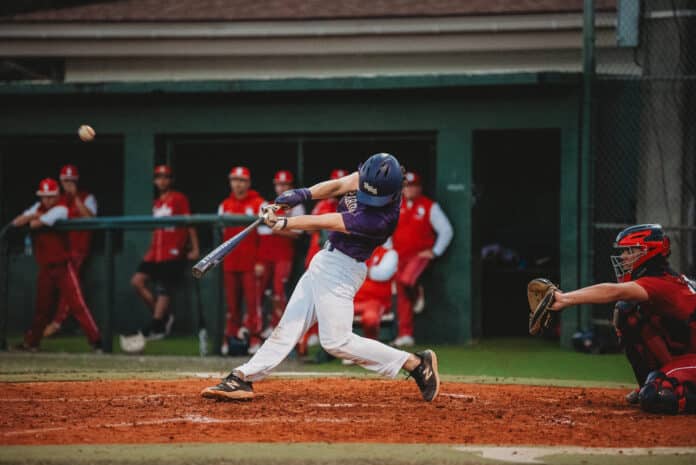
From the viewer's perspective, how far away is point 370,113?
13.0 m

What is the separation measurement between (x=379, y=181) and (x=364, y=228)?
309mm

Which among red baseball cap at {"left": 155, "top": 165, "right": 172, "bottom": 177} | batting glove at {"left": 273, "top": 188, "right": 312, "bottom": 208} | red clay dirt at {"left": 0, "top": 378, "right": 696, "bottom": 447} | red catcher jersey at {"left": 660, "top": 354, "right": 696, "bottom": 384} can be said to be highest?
red baseball cap at {"left": 155, "top": 165, "right": 172, "bottom": 177}

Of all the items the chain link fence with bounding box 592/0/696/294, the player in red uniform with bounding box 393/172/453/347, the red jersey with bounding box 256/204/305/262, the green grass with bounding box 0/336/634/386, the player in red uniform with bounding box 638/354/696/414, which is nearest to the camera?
the player in red uniform with bounding box 638/354/696/414

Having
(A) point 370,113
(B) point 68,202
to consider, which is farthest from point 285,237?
(B) point 68,202

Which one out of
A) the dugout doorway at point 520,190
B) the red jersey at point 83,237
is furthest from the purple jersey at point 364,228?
the dugout doorway at point 520,190

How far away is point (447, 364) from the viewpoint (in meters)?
10.5

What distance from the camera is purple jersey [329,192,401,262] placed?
6.85 meters

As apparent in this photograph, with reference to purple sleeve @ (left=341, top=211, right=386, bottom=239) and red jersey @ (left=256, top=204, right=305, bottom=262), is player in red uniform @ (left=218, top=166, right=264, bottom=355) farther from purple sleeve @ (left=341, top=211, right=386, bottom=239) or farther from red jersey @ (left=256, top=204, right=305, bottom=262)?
purple sleeve @ (left=341, top=211, right=386, bottom=239)

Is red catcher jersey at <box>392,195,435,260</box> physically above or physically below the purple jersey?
above

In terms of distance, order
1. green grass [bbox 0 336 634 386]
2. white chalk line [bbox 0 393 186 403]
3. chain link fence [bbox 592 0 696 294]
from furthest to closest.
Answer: chain link fence [bbox 592 0 696 294] → green grass [bbox 0 336 634 386] → white chalk line [bbox 0 393 186 403]

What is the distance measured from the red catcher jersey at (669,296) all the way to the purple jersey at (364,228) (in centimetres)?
156

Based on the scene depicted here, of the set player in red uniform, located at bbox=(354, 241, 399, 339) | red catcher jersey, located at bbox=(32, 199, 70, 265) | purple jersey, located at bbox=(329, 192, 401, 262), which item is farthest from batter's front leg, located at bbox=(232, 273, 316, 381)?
red catcher jersey, located at bbox=(32, 199, 70, 265)

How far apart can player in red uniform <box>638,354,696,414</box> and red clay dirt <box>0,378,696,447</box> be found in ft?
0.29

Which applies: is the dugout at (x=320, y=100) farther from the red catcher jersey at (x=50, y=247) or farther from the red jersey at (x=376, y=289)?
the red jersey at (x=376, y=289)
